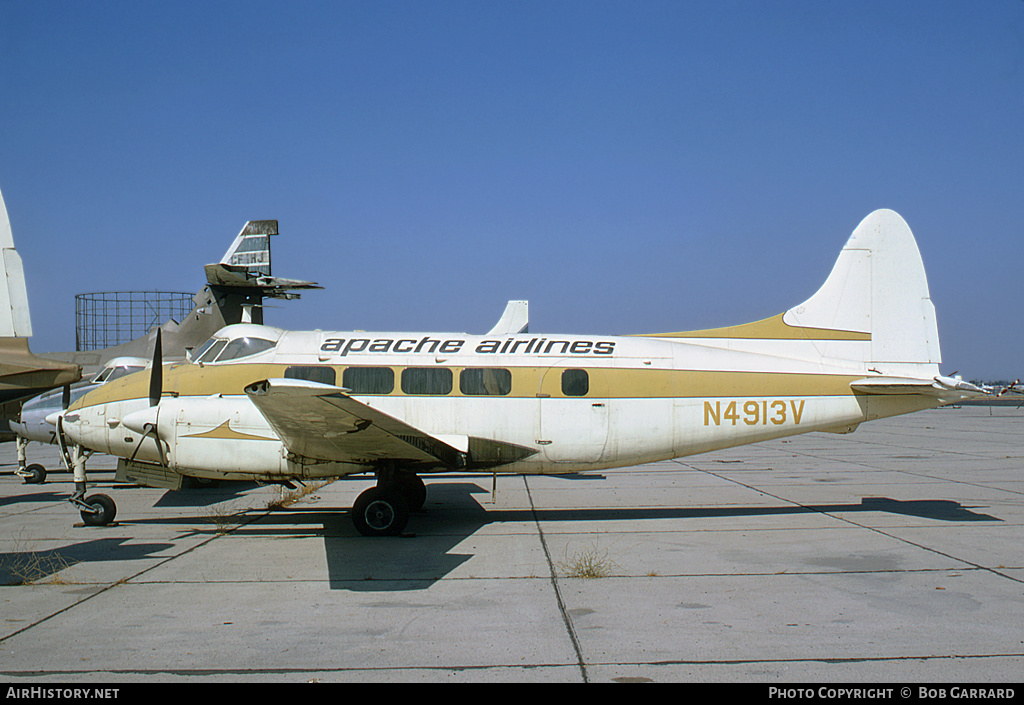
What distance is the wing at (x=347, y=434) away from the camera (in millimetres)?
7688

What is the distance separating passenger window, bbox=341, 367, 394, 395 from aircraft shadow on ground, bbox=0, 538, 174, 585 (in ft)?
11.1

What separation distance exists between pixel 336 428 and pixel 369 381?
2.01 metres

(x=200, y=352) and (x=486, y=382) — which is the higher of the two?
(x=200, y=352)

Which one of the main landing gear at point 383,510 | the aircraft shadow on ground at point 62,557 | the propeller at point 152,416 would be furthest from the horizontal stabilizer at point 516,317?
the aircraft shadow on ground at point 62,557

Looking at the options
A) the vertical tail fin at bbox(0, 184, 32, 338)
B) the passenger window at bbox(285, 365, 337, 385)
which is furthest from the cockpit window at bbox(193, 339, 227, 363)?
the vertical tail fin at bbox(0, 184, 32, 338)

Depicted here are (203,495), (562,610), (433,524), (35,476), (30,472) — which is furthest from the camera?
(30,472)

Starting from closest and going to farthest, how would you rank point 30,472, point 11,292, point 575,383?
point 11,292 → point 575,383 → point 30,472

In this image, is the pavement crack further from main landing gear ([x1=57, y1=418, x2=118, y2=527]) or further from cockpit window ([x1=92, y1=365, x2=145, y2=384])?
cockpit window ([x1=92, y1=365, x2=145, y2=384])

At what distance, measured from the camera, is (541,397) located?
35.8 feet

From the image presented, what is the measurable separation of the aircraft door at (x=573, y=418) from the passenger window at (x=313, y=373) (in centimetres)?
334

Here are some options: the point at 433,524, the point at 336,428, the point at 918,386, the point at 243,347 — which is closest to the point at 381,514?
the point at 433,524

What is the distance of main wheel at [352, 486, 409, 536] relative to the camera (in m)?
10.1

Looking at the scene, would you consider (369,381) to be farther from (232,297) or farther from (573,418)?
(232,297)
